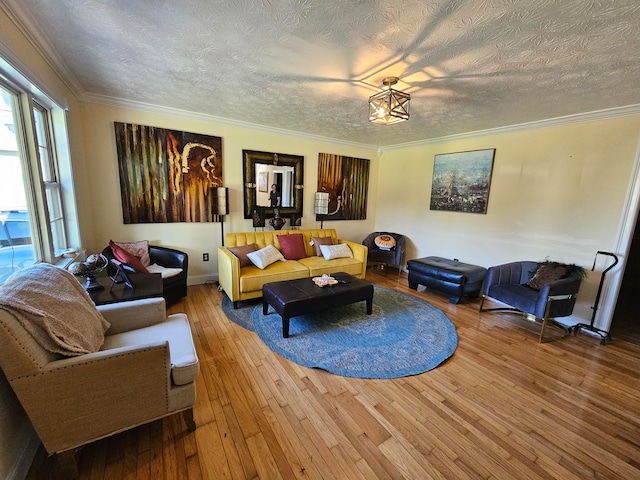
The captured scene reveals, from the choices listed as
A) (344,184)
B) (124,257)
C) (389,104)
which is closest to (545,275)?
(389,104)

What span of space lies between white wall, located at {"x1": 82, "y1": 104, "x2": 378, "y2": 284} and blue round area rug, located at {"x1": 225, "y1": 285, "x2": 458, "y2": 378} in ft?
4.92

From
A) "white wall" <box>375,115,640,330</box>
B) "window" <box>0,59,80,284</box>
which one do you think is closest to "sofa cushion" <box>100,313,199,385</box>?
"window" <box>0,59,80,284</box>

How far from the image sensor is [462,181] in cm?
407

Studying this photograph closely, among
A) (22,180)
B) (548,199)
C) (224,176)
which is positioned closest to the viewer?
(22,180)

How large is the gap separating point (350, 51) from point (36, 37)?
84.6 inches

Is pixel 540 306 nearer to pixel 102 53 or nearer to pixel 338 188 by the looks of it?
pixel 338 188

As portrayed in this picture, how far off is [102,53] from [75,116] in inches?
48.5

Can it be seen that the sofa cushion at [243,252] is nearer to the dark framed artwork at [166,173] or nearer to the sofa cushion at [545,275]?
the dark framed artwork at [166,173]

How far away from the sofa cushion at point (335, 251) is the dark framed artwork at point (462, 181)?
5.70 ft

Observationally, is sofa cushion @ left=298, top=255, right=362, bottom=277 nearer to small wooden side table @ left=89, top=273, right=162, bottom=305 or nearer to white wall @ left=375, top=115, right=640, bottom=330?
white wall @ left=375, top=115, right=640, bottom=330

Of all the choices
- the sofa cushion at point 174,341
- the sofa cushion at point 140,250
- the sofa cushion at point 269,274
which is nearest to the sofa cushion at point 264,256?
the sofa cushion at point 269,274

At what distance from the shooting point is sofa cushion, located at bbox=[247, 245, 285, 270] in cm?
342

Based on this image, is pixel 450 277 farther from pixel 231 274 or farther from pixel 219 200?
pixel 219 200

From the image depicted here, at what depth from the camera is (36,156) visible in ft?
6.51
